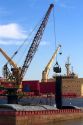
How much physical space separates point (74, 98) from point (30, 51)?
71.9 m

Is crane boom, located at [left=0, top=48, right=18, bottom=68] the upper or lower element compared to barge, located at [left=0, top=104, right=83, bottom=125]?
upper

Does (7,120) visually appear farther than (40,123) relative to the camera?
No

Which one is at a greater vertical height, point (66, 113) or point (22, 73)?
point (22, 73)

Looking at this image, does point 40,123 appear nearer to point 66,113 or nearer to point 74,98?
point 66,113

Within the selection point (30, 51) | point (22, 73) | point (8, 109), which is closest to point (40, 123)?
point (8, 109)

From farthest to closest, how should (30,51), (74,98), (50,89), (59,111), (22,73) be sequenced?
(74,98) → (50,89) → (22,73) → (30,51) → (59,111)

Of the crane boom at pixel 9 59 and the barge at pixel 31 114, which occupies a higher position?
the crane boom at pixel 9 59

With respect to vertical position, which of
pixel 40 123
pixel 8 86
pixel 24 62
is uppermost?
pixel 24 62

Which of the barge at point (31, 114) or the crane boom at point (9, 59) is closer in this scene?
the barge at point (31, 114)

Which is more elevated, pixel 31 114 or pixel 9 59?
pixel 9 59

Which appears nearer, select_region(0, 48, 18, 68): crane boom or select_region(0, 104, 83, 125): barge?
select_region(0, 104, 83, 125): barge

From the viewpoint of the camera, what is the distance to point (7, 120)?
6819 centimetres

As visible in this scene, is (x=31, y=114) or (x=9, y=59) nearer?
(x=31, y=114)

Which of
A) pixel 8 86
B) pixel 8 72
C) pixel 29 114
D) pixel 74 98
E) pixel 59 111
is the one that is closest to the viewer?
pixel 29 114
